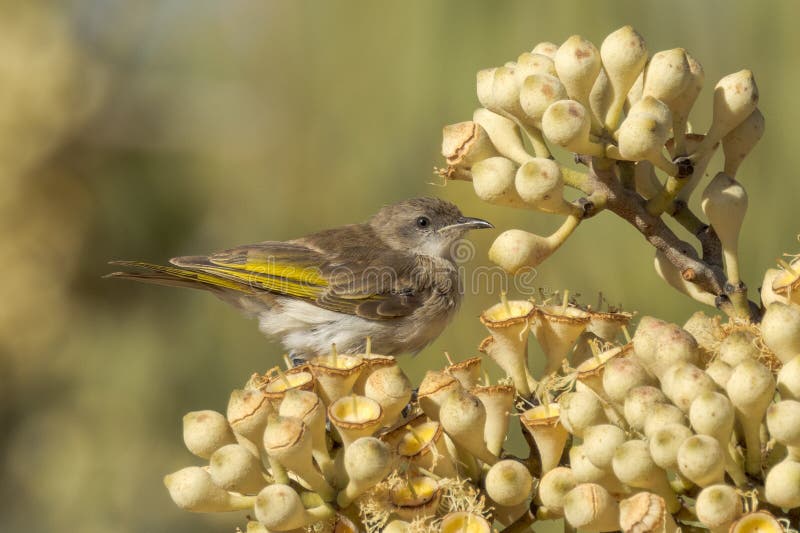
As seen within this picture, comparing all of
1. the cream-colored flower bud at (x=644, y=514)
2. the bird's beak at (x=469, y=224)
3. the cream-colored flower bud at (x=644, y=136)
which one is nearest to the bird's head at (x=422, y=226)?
the bird's beak at (x=469, y=224)

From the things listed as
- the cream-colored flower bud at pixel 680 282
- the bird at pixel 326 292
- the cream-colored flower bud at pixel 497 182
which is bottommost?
the bird at pixel 326 292

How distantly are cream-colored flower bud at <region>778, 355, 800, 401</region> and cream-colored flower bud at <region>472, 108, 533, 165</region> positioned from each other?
27.3 inches

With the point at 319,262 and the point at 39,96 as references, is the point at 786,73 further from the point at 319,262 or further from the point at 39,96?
the point at 39,96

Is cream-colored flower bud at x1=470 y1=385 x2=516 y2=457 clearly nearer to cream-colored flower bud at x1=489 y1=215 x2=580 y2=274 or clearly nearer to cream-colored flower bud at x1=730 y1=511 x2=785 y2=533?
cream-colored flower bud at x1=489 y1=215 x2=580 y2=274

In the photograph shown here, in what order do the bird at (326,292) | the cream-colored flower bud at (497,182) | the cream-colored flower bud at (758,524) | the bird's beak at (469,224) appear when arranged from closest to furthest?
the cream-colored flower bud at (758,524), the cream-colored flower bud at (497,182), the bird at (326,292), the bird's beak at (469,224)

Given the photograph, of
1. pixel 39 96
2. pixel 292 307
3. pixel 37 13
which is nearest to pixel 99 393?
pixel 292 307

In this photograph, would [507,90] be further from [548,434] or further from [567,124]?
[548,434]

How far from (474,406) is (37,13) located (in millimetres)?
3002

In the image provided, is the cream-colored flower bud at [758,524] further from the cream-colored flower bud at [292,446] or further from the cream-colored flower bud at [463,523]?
the cream-colored flower bud at [292,446]

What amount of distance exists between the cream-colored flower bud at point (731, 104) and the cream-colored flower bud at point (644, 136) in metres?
0.17

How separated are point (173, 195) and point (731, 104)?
2560 millimetres

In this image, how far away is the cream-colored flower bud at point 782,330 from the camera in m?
1.45

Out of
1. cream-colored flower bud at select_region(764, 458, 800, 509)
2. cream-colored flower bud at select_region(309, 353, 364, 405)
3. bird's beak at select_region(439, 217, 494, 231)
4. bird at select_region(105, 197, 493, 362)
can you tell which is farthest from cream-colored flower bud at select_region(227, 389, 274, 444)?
bird's beak at select_region(439, 217, 494, 231)

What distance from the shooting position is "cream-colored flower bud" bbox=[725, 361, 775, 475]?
1.37 m
